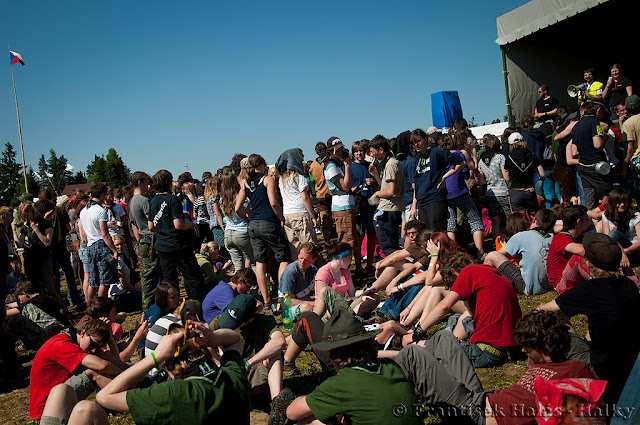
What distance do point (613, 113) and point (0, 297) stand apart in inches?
410

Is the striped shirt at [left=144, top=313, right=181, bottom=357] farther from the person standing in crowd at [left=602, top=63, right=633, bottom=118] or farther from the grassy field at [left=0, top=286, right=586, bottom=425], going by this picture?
the person standing in crowd at [left=602, top=63, right=633, bottom=118]

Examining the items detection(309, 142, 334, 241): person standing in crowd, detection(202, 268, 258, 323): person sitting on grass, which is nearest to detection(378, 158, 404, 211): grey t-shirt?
detection(309, 142, 334, 241): person standing in crowd

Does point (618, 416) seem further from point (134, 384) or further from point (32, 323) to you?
point (32, 323)

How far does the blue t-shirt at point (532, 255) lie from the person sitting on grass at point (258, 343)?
2.91 metres

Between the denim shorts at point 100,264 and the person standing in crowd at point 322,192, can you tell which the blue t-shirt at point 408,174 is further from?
the denim shorts at point 100,264

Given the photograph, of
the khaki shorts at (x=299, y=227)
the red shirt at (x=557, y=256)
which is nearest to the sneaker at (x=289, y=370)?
the khaki shorts at (x=299, y=227)

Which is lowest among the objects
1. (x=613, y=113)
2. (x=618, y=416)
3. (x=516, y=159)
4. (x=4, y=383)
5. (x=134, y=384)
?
(x=4, y=383)

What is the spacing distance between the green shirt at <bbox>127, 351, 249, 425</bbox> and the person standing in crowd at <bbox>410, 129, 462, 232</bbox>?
4937 millimetres

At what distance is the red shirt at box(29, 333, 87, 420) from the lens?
3.91 m

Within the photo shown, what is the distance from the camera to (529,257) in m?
5.92

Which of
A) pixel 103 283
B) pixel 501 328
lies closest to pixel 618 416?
pixel 501 328

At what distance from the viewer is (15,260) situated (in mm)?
9398

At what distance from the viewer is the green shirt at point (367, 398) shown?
2535 millimetres

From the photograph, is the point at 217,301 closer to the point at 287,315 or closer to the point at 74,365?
the point at 287,315
